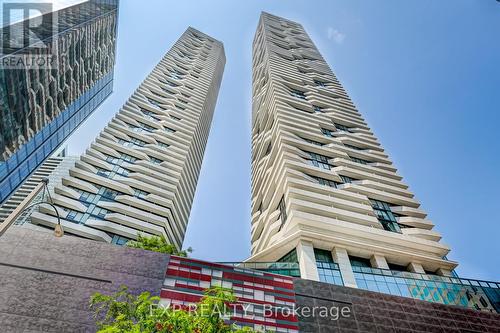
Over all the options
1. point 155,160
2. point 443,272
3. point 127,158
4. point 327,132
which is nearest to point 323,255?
point 443,272

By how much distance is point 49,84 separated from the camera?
52438mm

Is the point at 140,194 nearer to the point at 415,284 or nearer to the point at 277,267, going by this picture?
the point at 277,267

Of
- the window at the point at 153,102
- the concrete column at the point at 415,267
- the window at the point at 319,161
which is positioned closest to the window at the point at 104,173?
the window at the point at 153,102

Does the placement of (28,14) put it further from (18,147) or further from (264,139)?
(264,139)

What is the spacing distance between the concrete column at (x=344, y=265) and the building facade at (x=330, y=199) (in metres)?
0.08

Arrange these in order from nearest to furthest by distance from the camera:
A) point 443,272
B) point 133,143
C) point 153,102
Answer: point 443,272, point 133,143, point 153,102

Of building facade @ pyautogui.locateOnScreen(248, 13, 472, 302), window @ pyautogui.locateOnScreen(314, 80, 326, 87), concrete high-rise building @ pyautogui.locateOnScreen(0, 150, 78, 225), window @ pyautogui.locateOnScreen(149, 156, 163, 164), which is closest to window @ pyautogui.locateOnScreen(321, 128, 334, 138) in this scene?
building facade @ pyautogui.locateOnScreen(248, 13, 472, 302)

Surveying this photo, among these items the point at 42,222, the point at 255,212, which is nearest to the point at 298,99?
the point at 255,212

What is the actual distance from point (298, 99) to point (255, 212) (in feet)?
63.5

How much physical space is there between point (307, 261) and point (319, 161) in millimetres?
16035

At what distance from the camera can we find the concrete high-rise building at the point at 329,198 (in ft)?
88.8

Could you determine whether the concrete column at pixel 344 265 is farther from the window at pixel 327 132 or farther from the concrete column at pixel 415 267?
the window at pixel 327 132

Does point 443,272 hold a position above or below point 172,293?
below

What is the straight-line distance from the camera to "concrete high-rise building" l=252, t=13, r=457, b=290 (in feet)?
88.8
